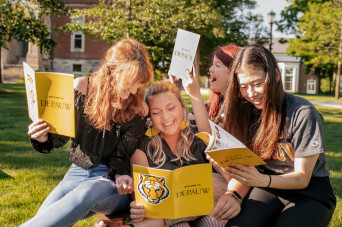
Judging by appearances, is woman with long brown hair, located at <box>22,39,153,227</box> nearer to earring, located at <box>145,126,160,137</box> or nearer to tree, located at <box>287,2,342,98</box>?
earring, located at <box>145,126,160,137</box>

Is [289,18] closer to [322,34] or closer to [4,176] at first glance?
[322,34]

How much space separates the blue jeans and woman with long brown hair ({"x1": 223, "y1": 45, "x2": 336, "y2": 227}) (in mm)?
780

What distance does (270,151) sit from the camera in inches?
92.4

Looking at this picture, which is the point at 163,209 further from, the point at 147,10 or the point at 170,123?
the point at 147,10

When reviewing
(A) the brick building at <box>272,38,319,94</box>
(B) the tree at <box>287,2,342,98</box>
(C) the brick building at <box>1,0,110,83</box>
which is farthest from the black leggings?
(A) the brick building at <box>272,38,319,94</box>

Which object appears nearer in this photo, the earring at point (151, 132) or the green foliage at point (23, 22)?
the earring at point (151, 132)

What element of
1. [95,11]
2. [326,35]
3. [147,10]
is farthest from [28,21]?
[326,35]

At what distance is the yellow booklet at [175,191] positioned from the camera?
2.14 meters

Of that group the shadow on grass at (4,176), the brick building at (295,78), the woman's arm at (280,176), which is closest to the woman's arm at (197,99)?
the woman's arm at (280,176)

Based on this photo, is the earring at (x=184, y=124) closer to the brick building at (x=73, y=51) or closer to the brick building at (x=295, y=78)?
the brick building at (x=73, y=51)

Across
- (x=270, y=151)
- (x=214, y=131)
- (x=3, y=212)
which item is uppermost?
(x=214, y=131)

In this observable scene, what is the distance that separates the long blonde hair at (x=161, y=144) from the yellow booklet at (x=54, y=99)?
63 centimetres

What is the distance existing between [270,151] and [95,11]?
10.1 metres

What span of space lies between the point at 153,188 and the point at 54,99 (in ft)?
2.67
